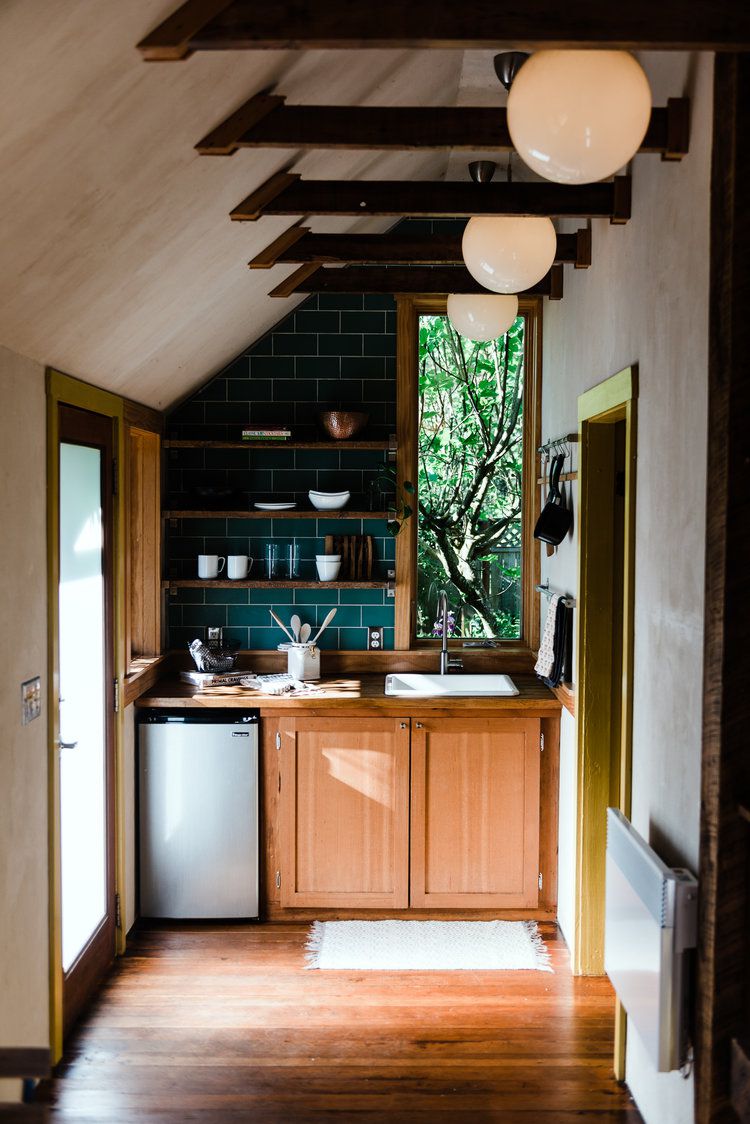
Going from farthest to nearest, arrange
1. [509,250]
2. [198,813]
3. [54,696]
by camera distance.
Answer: [198,813] → [54,696] → [509,250]

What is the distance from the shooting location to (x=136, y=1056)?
10.8 feet

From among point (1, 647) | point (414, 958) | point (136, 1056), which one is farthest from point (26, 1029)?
point (414, 958)

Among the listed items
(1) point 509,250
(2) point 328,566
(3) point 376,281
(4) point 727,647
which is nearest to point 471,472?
(2) point 328,566

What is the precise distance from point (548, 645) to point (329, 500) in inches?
49.6

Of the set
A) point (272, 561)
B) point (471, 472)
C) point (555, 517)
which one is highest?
point (471, 472)

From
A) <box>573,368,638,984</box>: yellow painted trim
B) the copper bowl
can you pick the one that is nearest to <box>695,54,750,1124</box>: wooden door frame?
<box>573,368,638,984</box>: yellow painted trim

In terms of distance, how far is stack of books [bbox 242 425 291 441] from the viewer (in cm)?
475

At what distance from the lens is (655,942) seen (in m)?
2.29

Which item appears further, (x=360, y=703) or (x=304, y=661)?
(x=304, y=661)

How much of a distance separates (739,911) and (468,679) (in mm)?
2705

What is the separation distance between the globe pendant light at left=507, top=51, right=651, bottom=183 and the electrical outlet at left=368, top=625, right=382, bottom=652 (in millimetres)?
3294

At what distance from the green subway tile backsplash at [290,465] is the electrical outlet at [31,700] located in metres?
1.90

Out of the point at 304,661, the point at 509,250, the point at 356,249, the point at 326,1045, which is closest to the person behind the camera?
the point at 509,250

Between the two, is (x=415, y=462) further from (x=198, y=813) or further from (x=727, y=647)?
(x=727, y=647)
